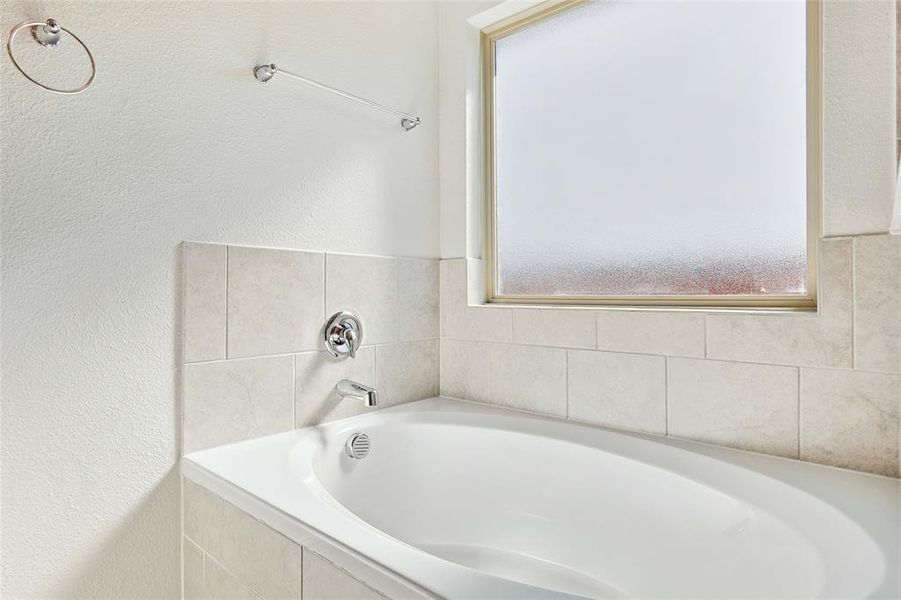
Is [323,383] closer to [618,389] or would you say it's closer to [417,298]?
[417,298]

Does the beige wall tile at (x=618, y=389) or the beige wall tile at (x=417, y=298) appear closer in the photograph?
the beige wall tile at (x=618, y=389)

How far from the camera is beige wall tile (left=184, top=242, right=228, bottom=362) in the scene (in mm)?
1198

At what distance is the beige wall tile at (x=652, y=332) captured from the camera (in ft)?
4.21

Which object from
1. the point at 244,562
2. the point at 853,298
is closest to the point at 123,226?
the point at 244,562

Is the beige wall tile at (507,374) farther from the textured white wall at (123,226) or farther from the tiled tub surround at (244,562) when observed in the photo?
the tiled tub surround at (244,562)

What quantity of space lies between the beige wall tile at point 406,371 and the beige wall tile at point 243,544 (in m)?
0.64

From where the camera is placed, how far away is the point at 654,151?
1464 mm

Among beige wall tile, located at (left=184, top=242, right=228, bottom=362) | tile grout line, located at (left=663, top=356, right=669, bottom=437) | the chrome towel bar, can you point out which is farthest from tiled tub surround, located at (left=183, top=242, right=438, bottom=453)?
tile grout line, located at (left=663, top=356, right=669, bottom=437)

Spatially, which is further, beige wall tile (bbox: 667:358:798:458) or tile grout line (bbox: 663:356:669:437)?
tile grout line (bbox: 663:356:669:437)

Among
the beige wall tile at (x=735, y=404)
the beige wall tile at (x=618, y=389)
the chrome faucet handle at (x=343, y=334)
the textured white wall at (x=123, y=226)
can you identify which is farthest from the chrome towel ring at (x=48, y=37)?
the beige wall tile at (x=735, y=404)

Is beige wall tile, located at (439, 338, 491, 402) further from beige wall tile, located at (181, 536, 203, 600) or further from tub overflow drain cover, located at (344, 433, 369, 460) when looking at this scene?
beige wall tile, located at (181, 536, 203, 600)

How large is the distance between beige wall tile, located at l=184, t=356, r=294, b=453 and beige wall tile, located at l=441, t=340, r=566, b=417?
0.63 metres

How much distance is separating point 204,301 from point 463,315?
0.87 meters

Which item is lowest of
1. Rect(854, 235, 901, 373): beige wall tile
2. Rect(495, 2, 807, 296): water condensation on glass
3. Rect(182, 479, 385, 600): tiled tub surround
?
Rect(182, 479, 385, 600): tiled tub surround
